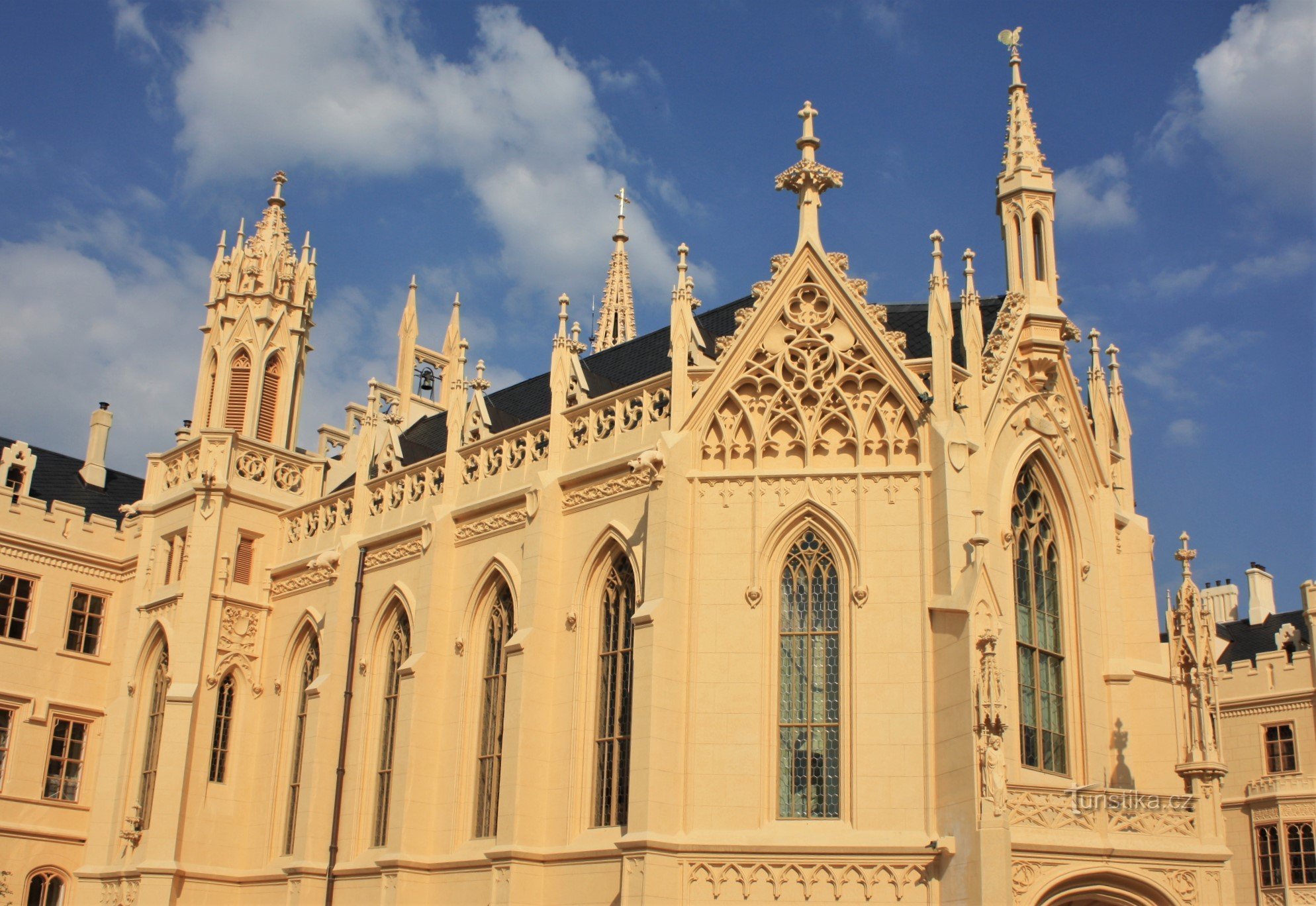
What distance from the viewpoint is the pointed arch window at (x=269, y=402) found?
Answer: 113 feet

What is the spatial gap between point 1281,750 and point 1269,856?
293 cm

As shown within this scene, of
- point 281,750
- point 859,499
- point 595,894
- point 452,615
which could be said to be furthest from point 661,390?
point 281,750

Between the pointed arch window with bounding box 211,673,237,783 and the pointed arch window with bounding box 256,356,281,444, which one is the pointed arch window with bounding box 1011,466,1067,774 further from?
the pointed arch window with bounding box 256,356,281,444

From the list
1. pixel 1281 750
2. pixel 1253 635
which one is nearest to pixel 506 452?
pixel 1281 750

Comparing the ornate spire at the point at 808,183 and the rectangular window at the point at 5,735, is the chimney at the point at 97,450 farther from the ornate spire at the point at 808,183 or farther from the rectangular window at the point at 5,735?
the ornate spire at the point at 808,183

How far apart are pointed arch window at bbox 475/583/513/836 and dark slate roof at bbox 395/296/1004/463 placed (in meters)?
3.95

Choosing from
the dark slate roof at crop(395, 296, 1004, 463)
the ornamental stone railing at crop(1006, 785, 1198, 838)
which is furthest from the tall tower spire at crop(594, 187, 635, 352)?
the ornamental stone railing at crop(1006, 785, 1198, 838)

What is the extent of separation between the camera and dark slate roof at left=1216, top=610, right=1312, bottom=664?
46.1 m

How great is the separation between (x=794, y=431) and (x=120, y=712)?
18001mm

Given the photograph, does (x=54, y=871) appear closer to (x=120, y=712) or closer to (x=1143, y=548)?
(x=120, y=712)

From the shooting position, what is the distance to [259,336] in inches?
1356

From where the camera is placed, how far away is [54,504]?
3478cm

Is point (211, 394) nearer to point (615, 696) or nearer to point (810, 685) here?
point (615, 696)

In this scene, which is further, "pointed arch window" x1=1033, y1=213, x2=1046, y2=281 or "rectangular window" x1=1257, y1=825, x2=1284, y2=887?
"rectangular window" x1=1257, y1=825, x2=1284, y2=887
